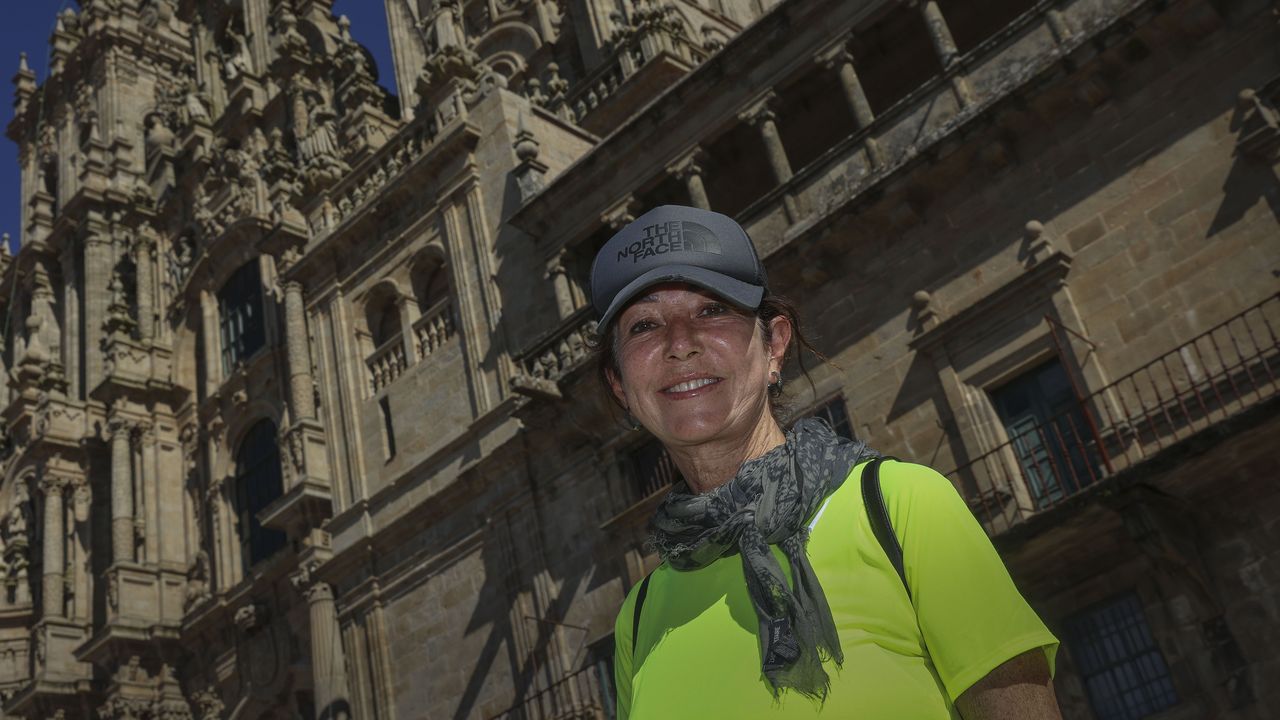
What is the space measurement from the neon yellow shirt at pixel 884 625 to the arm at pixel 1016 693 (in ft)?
0.09

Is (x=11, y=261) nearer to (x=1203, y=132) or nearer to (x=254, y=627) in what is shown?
(x=254, y=627)

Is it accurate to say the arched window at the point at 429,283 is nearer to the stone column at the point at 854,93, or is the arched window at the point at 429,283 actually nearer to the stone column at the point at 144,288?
the stone column at the point at 854,93

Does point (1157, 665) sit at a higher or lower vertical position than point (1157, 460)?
lower

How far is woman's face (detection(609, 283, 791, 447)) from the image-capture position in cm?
269

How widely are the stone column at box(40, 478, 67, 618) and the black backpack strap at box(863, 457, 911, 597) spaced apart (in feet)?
100

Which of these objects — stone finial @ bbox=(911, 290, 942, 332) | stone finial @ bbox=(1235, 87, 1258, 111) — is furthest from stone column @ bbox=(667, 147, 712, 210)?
stone finial @ bbox=(1235, 87, 1258, 111)

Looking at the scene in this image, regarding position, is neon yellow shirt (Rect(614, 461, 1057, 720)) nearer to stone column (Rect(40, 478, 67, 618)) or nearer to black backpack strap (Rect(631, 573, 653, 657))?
black backpack strap (Rect(631, 573, 653, 657))

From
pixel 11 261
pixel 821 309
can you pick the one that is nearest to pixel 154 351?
pixel 11 261

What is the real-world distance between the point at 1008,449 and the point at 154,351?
24700 millimetres

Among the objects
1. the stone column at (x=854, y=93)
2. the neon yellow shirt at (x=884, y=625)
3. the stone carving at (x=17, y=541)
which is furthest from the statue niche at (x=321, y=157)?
the neon yellow shirt at (x=884, y=625)

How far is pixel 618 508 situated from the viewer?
49.0ft

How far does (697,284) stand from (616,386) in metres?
0.68

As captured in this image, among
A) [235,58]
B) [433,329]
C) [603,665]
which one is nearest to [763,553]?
[603,665]

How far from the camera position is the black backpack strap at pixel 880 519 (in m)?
2.23
